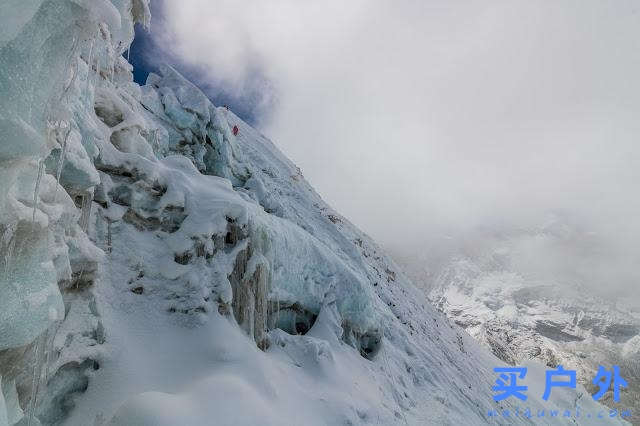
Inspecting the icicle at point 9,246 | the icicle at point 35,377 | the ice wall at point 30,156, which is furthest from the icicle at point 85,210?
the icicle at point 9,246

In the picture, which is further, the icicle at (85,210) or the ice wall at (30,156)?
the icicle at (85,210)

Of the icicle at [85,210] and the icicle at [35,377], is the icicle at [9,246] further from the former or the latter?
the icicle at [85,210]

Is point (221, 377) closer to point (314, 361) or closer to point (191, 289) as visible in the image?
point (191, 289)

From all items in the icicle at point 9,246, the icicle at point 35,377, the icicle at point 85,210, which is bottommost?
the icicle at point 35,377

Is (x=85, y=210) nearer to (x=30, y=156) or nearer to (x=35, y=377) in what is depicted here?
(x=35, y=377)

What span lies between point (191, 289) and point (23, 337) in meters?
4.62

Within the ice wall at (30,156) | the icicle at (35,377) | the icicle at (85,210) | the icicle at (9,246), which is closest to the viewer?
the ice wall at (30,156)

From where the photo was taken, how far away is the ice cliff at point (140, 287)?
395cm

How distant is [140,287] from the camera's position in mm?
8250

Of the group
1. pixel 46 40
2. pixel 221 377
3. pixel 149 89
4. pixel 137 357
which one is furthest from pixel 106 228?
pixel 149 89

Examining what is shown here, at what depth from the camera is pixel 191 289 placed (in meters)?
8.60

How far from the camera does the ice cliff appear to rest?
13.0ft

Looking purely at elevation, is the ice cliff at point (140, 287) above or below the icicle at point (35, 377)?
above

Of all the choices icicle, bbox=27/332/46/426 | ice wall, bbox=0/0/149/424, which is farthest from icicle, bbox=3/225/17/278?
icicle, bbox=27/332/46/426
